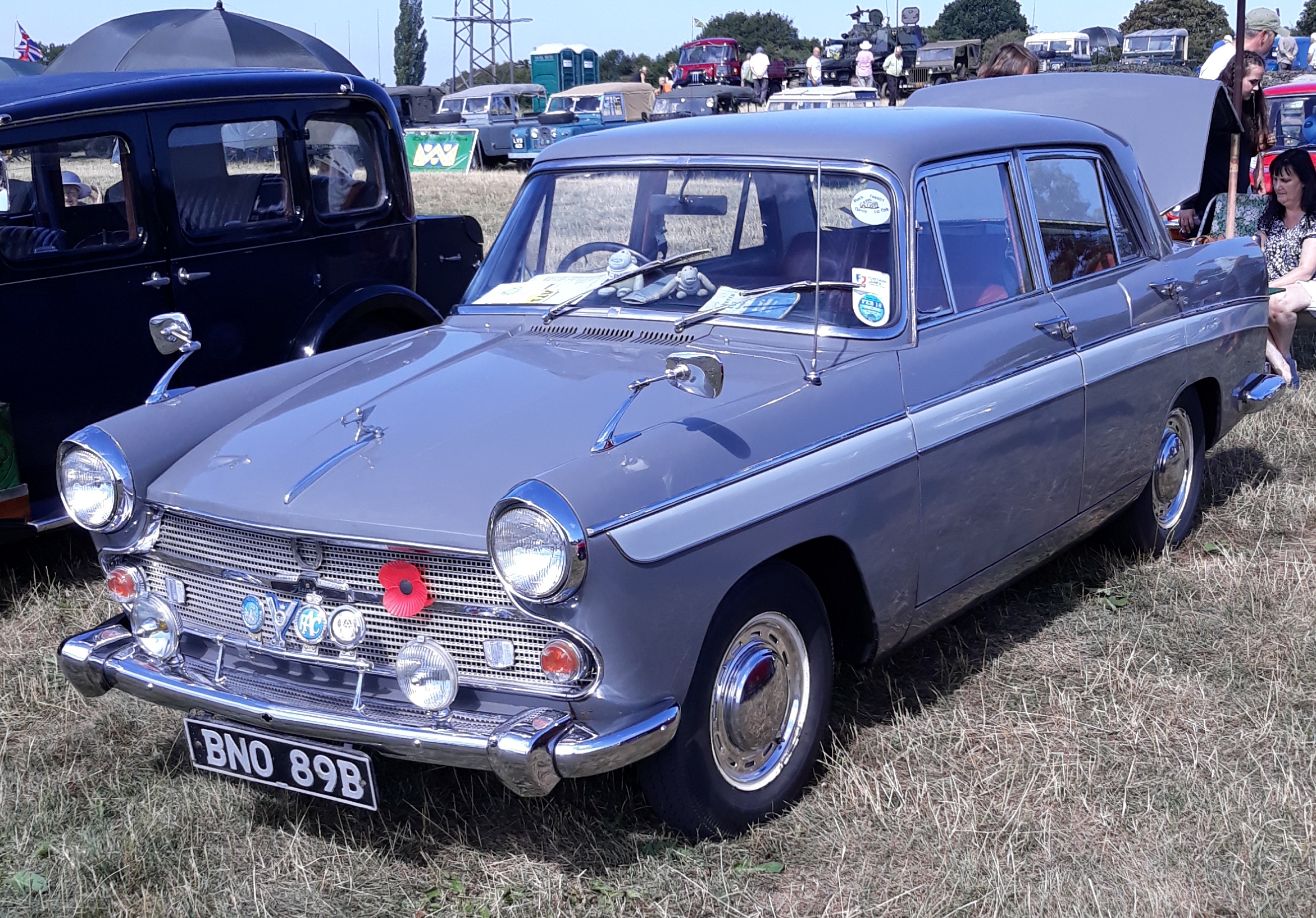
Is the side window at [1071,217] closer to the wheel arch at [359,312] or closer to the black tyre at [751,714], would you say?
the black tyre at [751,714]

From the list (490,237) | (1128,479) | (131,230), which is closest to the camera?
(1128,479)

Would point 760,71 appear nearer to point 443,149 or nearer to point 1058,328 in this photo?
point 443,149

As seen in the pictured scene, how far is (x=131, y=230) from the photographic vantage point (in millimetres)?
5332

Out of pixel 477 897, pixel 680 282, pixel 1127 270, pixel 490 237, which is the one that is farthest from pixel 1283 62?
pixel 477 897

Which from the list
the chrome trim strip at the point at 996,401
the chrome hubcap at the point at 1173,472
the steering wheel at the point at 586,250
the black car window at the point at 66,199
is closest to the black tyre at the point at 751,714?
the chrome trim strip at the point at 996,401

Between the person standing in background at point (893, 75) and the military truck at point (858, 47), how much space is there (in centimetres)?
177

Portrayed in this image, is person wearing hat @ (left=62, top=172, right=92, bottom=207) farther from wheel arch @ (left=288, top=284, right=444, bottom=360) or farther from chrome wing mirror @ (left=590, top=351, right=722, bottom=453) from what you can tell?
chrome wing mirror @ (left=590, top=351, right=722, bottom=453)

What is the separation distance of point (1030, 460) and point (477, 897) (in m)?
1.96

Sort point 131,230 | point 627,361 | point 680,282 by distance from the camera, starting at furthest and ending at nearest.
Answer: point 131,230 < point 680,282 < point 627,361

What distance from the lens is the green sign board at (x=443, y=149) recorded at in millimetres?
24797

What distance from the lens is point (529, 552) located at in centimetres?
256

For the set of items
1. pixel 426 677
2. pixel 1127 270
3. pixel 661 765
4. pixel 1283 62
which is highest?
pixel 1283 62

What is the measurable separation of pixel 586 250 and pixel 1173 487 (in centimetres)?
245

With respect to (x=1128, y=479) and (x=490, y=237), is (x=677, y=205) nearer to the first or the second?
(x=1128, y=479)
